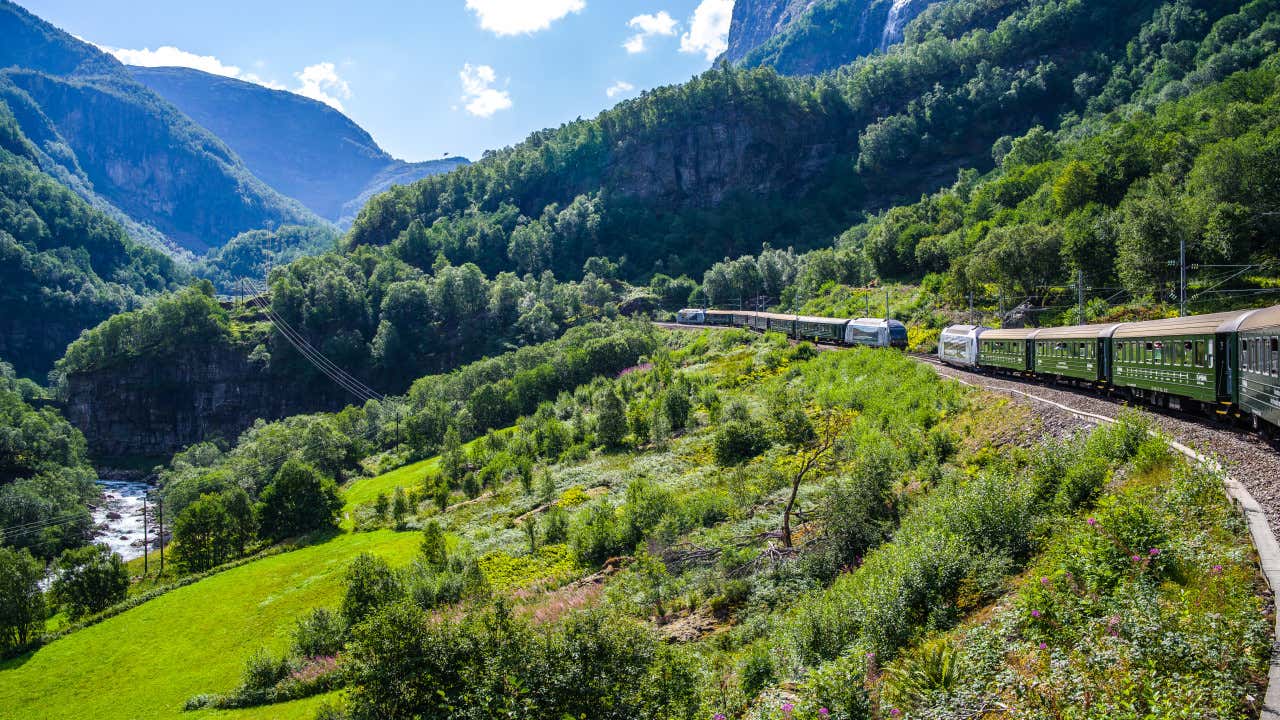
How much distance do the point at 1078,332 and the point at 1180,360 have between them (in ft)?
30.3

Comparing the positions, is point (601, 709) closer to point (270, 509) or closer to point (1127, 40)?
point (270, 509)

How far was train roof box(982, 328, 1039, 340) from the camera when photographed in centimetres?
3622

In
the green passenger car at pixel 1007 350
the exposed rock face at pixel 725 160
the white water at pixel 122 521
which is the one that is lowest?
the white water at pixel 122 521

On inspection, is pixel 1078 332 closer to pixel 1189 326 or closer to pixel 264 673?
pixel 1189 326

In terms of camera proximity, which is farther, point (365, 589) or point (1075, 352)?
point (1075, 352)

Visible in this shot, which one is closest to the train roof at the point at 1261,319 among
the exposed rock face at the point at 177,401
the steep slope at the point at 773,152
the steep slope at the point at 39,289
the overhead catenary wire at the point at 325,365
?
the overhead catenary wire at the point at 325,365

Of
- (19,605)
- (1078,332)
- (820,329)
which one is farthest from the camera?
(820,329)

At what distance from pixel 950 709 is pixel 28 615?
51640mm

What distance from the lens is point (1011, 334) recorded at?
38.7 metres

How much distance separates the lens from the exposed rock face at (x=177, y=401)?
403ft

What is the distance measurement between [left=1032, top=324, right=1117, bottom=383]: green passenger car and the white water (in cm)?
8427

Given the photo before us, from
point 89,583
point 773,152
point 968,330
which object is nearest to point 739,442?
point 968,330

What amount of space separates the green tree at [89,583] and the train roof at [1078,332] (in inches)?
2427

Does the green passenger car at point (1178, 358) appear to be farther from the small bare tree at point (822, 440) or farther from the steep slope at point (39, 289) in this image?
the steep slope at point (39, 289)
